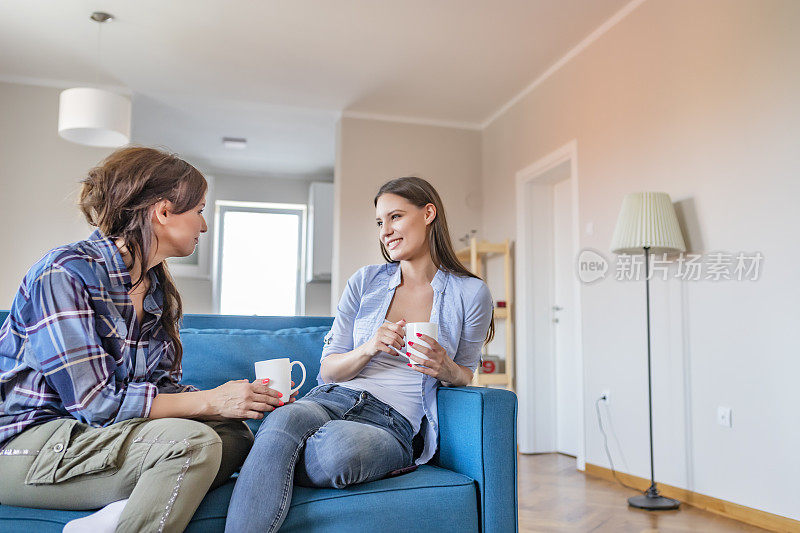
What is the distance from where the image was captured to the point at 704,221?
319 cm

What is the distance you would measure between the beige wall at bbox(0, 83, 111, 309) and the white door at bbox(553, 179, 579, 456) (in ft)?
11.4

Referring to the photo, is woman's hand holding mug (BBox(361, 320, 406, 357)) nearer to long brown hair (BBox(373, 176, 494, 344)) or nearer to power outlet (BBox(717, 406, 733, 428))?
long brown hair (BBox(373, 176, 494, 344))

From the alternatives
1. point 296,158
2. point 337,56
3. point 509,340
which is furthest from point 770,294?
point 296,158

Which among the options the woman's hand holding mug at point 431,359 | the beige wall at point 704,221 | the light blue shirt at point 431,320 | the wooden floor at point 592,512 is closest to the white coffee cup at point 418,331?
the woman's hand holding mug at point 431,359

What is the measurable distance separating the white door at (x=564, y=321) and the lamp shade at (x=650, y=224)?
134 centimetres

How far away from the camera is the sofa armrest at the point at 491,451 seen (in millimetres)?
1472

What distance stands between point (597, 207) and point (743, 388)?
1.48 m

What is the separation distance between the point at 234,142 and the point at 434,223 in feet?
16.5

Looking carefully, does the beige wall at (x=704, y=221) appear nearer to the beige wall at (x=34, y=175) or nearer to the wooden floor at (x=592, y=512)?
the wooden floor at (x=592, y=512)

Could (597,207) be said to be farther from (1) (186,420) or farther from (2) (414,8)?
(1) (186,420)

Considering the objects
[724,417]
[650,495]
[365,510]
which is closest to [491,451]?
[365,510]

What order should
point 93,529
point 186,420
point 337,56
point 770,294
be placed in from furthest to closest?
point 337,56, point 770,294, point 186,420, point 93,529

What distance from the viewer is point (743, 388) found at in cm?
292

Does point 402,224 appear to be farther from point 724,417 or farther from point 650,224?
point 724,417
